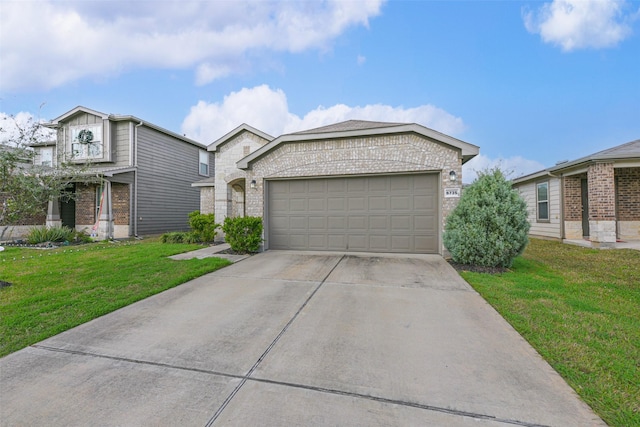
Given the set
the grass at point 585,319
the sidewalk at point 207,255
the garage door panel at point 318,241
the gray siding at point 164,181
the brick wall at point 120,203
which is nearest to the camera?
the grass at point 585,319

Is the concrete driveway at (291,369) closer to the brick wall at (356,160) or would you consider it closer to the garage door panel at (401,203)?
the garage door panel at (401,203)

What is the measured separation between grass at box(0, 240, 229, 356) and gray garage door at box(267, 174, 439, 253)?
2602mm

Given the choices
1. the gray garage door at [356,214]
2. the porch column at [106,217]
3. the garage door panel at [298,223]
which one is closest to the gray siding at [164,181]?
the porch column at [106,217]

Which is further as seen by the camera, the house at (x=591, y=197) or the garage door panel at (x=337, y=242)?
the house at (x=591, y=197)

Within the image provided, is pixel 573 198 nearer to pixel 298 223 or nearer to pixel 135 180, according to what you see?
pixel 298 223

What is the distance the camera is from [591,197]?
945 cm

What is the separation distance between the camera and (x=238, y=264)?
23.3 feet

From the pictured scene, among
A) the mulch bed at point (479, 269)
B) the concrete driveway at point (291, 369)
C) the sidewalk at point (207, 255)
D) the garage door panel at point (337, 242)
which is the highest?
the garage door panel at point (337, 242)

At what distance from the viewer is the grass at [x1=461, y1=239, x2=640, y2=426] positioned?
2.16 meters

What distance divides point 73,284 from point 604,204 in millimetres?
14276

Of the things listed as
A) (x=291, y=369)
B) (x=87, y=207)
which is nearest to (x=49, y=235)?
(x=87, y=207)

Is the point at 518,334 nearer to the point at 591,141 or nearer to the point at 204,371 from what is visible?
the point at 204,371

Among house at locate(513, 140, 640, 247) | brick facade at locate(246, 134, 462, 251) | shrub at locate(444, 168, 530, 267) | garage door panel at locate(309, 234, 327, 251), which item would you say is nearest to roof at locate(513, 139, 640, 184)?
house at locate(513, 140, 640, 247)

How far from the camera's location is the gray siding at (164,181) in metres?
13.4
